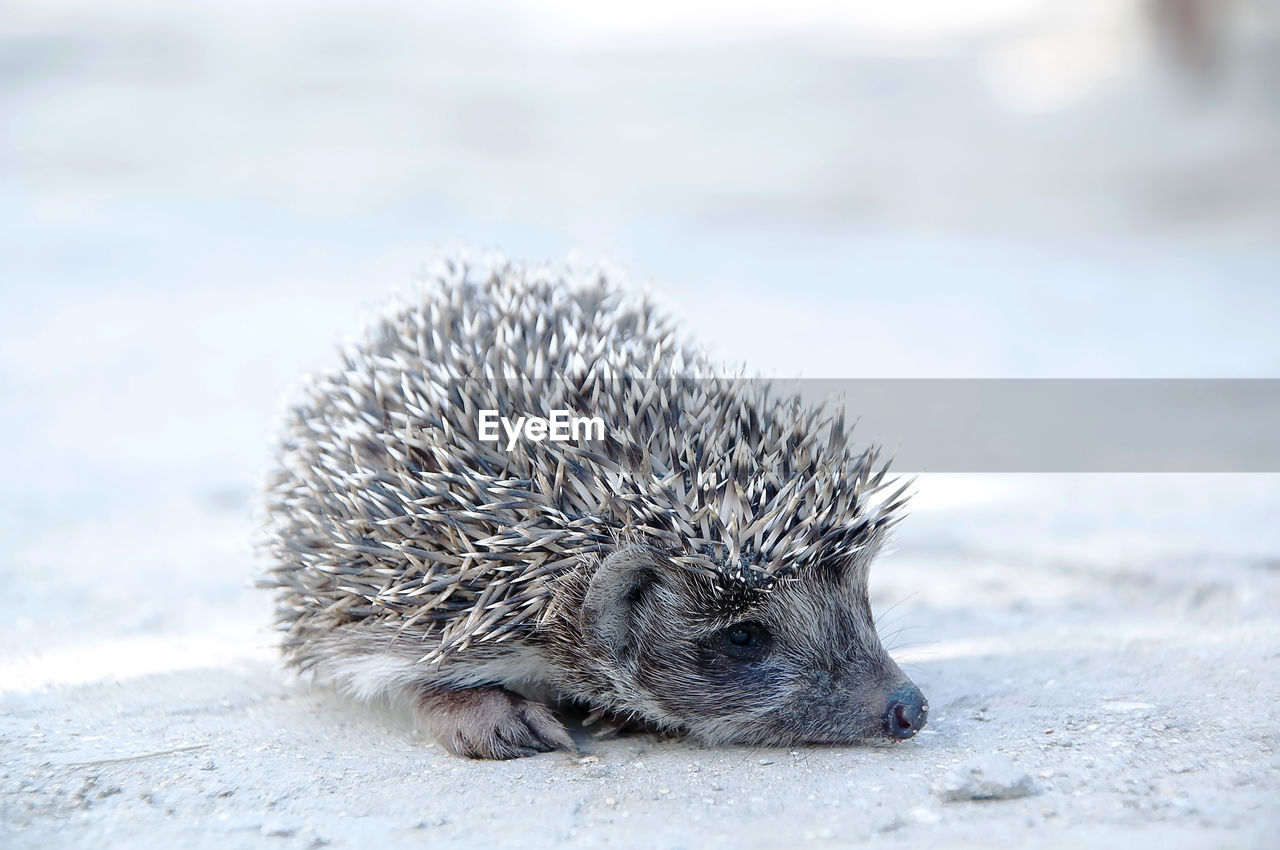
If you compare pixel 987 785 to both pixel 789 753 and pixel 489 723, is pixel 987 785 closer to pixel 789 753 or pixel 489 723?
pixel 789 753

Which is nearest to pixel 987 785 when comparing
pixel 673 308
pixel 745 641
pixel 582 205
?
pixel 745 641

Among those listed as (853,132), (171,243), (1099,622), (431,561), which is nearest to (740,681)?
(431,561)

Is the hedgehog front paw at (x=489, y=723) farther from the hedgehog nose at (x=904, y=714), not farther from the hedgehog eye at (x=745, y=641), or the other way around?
the hedgehog nose at (x=904, y=714)

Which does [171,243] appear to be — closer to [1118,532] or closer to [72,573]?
[72,573]
